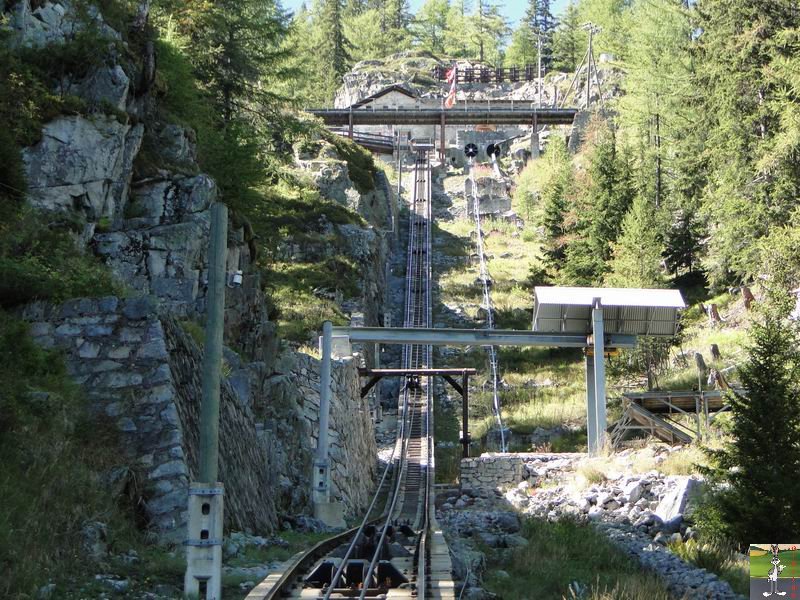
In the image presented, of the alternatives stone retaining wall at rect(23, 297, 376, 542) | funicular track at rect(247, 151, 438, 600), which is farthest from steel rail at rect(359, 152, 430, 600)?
stone retaining wall at rect(23, 297, 376, 542)

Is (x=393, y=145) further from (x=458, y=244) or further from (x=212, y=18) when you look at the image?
(x=212, y=18)

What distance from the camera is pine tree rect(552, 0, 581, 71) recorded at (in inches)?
5108

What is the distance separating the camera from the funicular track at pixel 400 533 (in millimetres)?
10859

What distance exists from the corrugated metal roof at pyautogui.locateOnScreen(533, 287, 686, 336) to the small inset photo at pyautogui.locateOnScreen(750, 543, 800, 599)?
15277 mm

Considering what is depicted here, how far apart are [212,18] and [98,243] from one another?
16846 millimetres

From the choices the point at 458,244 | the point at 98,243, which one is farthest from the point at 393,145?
the point at 98,243

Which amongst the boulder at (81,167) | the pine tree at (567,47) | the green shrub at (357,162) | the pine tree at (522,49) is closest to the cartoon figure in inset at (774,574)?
the boulder at (81,167)

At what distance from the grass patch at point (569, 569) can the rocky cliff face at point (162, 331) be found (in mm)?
3686

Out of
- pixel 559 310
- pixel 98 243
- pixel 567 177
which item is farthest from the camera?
pixel 567 177

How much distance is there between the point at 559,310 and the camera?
3030 centimetres

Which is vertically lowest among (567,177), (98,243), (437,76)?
(98,243)

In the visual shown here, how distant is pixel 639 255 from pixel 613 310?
10.8 m

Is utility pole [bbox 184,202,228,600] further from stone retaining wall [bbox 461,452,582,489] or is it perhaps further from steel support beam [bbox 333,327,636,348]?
stone retaining wall [bbox 461,452,582,489]

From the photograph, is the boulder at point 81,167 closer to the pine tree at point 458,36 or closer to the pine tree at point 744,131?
the pine tree at point 744,131
